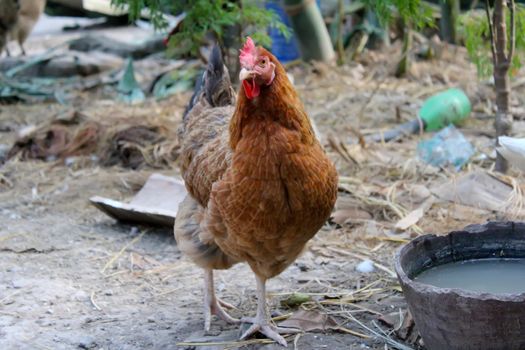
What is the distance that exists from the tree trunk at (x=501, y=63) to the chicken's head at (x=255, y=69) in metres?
1.97

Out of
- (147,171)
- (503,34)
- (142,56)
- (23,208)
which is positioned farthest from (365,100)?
(142,56)

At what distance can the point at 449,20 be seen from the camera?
9.20m

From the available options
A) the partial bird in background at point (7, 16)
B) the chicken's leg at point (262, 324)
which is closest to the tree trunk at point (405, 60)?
the partial bird in background at point (7, 16)

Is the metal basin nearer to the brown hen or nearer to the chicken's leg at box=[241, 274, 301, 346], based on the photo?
the brown hen

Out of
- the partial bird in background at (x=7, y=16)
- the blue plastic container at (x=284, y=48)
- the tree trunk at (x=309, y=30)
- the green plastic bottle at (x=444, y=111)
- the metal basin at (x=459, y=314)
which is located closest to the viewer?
the metal basin at (x=459, y=314)

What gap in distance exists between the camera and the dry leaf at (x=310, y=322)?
3.15 m

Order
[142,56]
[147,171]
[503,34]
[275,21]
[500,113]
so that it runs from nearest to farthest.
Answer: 1. [503,34]
2. [500,113]
3. [147,171]
4. [275,21]
5. [142,56]

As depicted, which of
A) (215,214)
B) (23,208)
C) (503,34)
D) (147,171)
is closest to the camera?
(215,214)

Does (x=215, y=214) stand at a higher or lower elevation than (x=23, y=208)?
higher

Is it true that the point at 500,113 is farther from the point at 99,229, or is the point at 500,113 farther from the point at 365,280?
the point at 99,229

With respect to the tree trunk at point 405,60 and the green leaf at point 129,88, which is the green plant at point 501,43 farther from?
the green leaf at point 129,88

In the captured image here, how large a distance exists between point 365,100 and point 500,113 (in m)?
2.84

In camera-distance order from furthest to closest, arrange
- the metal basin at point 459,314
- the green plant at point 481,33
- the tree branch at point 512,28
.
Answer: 1. the green plant at point 481,33
2. the tree branch at point 512,28
3. the metal basin at point 459,314

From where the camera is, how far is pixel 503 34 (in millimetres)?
4133
